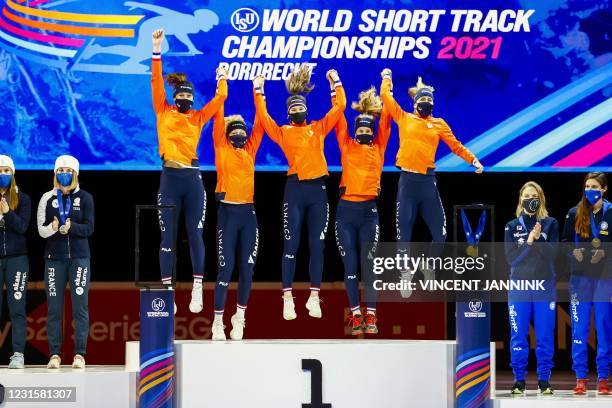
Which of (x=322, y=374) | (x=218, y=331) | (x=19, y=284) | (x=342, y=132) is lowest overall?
(x=322, y=374)

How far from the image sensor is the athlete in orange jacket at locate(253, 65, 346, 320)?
912 cm

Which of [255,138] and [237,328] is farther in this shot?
[255,138]

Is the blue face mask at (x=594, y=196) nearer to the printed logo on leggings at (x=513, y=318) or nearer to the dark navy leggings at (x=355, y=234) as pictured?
the printed logo on leggings at (x=513, y=318)

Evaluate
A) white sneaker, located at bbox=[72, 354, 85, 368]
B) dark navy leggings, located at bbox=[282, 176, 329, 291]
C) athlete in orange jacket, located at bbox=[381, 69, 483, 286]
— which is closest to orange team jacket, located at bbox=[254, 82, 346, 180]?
dark navy leggings, located at bbox=[282, 176, 329, 291]

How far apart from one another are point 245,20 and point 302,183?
2.07 meters

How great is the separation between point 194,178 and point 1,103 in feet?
7.49

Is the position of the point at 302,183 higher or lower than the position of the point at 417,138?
lower

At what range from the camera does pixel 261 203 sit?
36.0 ft

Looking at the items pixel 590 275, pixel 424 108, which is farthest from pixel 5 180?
pixel 590 275

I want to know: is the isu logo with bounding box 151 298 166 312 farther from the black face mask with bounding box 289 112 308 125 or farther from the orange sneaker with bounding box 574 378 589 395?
Answer: the orange sneaker with bounding box 574 378 589 395

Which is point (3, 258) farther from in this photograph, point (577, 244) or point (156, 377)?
point (577, 244)

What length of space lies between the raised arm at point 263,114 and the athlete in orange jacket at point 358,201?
1.69 feet

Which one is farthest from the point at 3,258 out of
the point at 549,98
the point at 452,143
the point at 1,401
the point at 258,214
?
the point at 549,98

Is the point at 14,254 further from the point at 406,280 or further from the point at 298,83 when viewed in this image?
the point at 406,280
